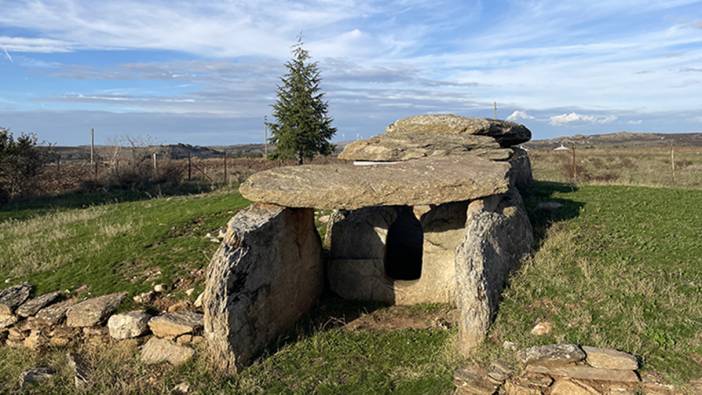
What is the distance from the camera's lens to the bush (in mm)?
24250

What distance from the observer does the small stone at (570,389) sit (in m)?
6.61

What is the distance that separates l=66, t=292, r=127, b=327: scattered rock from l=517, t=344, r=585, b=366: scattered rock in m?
7.01

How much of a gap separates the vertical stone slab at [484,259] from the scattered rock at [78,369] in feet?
18.4

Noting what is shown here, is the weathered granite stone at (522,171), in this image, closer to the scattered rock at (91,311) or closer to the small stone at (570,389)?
the small stone at (570,389)

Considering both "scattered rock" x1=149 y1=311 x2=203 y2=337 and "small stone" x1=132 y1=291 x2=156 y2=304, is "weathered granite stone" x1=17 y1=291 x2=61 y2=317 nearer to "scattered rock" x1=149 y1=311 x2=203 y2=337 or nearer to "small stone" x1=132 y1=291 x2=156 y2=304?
"small stone" x1=132 y1=291 x2=156 y2=304

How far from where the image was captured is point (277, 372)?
8.37 meters

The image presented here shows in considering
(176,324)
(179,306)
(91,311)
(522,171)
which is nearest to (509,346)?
(176,324)

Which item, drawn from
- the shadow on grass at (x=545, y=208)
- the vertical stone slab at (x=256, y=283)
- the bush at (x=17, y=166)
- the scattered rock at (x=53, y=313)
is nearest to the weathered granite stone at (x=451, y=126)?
the shadow on grass at (x=545, y=208)

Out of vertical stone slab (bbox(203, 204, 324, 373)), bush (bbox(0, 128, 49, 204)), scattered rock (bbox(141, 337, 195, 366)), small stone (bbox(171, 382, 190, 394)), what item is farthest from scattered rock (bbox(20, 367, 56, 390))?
bush (bbox(0, 128, 49, 204))

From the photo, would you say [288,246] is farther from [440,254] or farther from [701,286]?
[701,286]

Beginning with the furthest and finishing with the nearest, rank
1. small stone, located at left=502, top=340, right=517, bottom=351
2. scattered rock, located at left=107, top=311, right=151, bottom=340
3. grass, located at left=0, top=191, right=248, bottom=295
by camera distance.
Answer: grass, located at left=0, top=191, right=248, bottom=295 → scattered rock, located at left=107, top=311, right=151, bottom=340 → small stone, located at left=502, top=340, right=517, bottom=351

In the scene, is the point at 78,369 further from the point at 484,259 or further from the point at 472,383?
the point at 484,259

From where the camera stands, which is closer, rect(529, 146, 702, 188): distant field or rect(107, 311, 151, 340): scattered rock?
rect(107, 311, 151, 340): scattered rock

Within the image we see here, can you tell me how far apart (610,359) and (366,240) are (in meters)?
5.23
